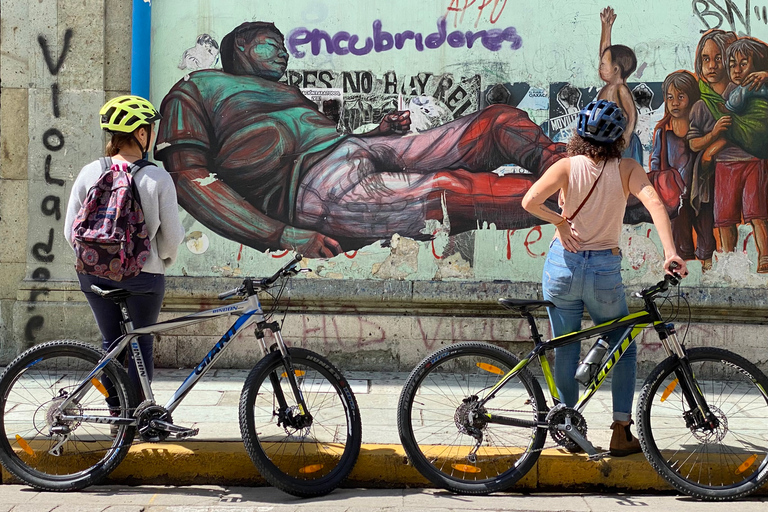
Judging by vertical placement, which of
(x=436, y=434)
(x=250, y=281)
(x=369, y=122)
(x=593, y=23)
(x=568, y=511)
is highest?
(x=593, y=23)

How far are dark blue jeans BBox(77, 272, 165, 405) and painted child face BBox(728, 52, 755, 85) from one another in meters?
5.02

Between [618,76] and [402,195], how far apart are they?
2.06 m

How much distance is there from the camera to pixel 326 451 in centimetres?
438

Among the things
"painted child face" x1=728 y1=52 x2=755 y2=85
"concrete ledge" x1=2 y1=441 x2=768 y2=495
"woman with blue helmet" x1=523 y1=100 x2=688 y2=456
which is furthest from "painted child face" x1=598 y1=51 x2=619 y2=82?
"concrete ledge" x1=2 y1=441 x2=768 y2=495

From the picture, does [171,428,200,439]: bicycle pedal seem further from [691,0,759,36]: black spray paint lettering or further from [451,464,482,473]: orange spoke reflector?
[691,0,759,36]: black spray paint lettering

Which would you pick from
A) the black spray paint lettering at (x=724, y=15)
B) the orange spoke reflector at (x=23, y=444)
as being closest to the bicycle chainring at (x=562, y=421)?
the orange spoke reflector at (x=23, y=444)

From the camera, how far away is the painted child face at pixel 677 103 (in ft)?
22.4

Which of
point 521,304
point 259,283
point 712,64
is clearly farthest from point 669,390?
point 712,64

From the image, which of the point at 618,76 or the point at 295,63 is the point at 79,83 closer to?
the point at 295,63

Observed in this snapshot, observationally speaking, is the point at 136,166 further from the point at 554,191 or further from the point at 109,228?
the point at 554,191

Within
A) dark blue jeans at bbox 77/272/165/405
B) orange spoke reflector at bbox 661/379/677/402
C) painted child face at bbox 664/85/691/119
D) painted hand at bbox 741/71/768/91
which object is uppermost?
painted hand at bbox 741/71/768/91

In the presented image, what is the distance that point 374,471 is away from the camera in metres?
4.50

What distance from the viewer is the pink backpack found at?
427cm

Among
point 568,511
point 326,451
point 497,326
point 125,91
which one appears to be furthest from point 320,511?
point 125,91
